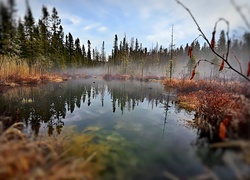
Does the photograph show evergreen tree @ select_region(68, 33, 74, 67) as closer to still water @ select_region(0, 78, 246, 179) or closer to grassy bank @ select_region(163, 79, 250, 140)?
still water @ select_region(0, 78, 246, 179)

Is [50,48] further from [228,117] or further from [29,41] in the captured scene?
[228,117]

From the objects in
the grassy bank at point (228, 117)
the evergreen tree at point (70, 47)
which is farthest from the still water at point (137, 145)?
the evergreen tree at point (70, 47)

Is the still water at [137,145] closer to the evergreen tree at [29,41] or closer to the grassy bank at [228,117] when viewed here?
the grassy bank at [228,117]

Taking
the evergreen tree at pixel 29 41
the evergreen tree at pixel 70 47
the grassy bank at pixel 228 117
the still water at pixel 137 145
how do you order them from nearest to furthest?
the still water at pixel 137 145 → the grassy bank at pixel 228 117 → the evergreen tree at pixel 29 41 → the evergreen tree at pixel 70 47

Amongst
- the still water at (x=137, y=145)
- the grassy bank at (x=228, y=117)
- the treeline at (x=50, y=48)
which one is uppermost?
the treeline at (x=50, y=48)

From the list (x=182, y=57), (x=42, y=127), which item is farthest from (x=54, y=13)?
(x=182, y=57)

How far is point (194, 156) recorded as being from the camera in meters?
4.11

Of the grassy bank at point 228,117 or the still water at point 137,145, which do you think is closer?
the still water at point 137,145

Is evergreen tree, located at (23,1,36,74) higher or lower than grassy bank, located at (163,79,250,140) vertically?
higher

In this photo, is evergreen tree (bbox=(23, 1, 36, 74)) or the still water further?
evergreen tree (bbox=(23, 1, 36, 74))

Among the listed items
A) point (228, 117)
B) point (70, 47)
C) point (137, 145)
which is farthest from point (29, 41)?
point (228, 117)

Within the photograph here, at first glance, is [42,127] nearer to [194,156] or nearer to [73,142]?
[73,142]

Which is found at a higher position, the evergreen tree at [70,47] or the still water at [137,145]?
the evergreen tree at [70,47]

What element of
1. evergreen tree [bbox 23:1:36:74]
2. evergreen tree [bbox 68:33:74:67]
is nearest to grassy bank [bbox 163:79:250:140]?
evergreen tree [bbox 23:1:36:74]
